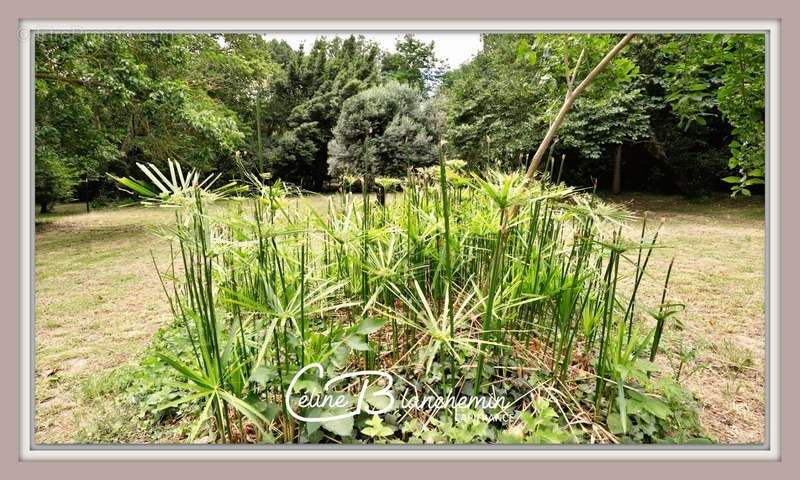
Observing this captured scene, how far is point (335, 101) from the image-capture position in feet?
7.19

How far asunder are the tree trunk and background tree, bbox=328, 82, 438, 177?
1302 millimetres

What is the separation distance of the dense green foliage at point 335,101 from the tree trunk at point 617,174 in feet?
0.10

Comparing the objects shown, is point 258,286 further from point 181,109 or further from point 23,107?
point 181,109

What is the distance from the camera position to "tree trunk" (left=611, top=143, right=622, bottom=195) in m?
2.69

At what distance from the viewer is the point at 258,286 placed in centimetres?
111

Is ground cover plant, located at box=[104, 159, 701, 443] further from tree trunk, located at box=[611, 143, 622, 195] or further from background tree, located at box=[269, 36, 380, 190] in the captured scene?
tree trunk, located at box=[611, 143, 622, 195]

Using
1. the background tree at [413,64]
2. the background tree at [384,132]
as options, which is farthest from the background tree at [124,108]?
the background tree at [413,64]

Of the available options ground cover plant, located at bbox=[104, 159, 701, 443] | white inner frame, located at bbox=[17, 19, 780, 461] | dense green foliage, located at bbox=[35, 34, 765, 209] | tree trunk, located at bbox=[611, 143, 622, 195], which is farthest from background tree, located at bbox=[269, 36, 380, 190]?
tree trunk, located at bbox=[611, 143, 622, 195]

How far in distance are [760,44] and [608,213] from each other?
70 centimetres

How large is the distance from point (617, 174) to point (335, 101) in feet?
6.81
